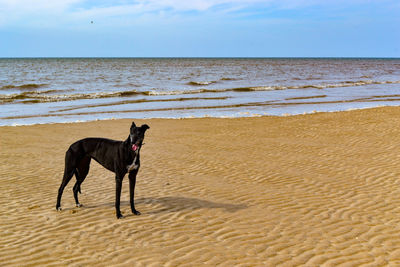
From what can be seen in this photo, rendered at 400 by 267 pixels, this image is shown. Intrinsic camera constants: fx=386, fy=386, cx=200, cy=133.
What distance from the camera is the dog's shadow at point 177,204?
6.90m

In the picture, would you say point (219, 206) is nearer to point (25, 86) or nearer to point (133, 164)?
point (133, 164)

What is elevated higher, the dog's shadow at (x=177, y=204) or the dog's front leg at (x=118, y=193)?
the dog's front leg at (x=118, y=193)

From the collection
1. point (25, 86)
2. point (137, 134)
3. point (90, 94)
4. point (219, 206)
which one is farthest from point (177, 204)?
point (25, 86)

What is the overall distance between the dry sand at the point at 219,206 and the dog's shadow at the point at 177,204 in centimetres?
2

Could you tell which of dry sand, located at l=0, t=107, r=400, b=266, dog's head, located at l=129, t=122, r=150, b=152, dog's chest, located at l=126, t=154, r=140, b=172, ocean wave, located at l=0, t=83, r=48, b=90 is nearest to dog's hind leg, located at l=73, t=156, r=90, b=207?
dry sand, located at l=0, t=107, r=400, b=266

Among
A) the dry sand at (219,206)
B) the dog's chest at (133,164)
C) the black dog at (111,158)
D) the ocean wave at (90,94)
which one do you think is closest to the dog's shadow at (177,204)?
the dry sand at (219,206)

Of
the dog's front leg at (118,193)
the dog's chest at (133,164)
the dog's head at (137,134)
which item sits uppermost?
the dog's head at (137,134)

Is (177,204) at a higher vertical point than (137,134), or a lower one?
lower

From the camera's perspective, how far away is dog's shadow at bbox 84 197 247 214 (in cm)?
690

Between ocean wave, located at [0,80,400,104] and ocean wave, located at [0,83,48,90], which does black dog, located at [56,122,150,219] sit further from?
ocean wave, located at [0,83,48,90]

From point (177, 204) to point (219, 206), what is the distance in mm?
784

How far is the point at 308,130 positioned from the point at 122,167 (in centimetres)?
1064

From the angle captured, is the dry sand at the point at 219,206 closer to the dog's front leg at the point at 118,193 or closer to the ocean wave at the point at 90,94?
the dog's front leg at the point at 118,193

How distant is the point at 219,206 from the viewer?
7.04 meters
